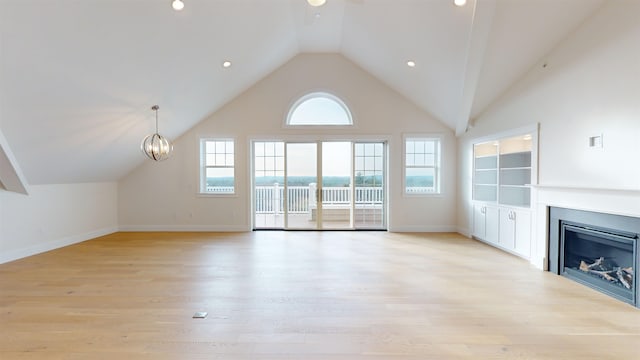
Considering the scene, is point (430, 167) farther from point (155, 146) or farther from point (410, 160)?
point (155, 146)

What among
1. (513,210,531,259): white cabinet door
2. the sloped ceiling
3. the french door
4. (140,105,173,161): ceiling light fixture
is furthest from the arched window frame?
(513,210,531,259): white cabinet door

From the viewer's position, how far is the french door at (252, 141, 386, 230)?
6.56m

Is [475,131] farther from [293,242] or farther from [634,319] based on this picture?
[293,242]

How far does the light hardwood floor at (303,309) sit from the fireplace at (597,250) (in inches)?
6.7

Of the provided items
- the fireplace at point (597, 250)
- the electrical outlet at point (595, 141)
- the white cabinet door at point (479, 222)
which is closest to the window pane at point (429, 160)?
the white cabinet door at point (479, 222)

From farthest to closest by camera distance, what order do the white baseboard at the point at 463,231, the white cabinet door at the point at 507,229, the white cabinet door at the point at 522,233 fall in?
the white baseboard at the point at 463,231
the white cabinet door at the point at 507,229
the white cabinet door at the point at 522,233

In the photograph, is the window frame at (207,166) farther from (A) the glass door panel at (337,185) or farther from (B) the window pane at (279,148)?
(A) the glass door panel at (337,185)

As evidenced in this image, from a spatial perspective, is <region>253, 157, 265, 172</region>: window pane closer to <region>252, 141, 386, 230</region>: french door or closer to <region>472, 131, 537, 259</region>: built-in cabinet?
<region>252, 141, 386, 230</region>: french door

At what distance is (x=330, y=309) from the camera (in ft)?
8.90

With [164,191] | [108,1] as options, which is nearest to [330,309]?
[108,1]

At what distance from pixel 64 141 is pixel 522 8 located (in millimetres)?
6397

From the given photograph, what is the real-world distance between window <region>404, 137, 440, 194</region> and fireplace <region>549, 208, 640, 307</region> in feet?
9.29

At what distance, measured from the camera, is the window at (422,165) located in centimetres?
652

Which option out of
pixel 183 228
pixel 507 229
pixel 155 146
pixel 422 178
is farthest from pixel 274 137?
pixel 507 229
